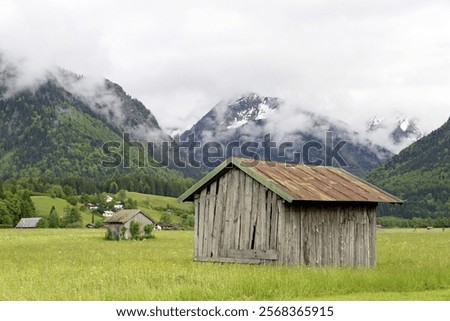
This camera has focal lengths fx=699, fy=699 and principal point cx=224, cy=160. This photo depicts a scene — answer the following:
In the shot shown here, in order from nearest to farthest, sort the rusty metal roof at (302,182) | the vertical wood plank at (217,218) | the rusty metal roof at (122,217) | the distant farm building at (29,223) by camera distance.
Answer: the rusty metal roof at (302,182), the vertical wood plank at (217,218), the rusty metal roof at (122,217), the distant farm building at (29,223)

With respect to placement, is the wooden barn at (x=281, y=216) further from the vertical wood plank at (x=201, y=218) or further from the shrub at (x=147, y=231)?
the shrub at (x=147, y=231)

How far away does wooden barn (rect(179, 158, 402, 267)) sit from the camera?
97.5ft

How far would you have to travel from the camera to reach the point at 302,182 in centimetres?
3162

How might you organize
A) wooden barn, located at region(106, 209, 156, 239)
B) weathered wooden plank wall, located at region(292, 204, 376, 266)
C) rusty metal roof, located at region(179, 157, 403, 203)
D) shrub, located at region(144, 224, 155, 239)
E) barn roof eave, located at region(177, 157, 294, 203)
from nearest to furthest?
barn roof eave, located at region(177, 157, 294, 203)
rusty metal roof, located at region(179, 157, 403, 203)
weathered wooden plank wall, located at region(292, 204, 376, 266)
wooden barn, located at region(106, 209, 156, 239)
shrub, located at region(144, 224, 155, 239)

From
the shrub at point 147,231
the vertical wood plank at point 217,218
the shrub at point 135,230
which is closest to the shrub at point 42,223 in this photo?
the shrub at point 147,231

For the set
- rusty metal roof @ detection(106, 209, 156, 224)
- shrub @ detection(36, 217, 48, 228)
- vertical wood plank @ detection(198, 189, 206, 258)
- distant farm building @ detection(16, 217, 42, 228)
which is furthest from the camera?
distant farm building @ detection(16, 217, 42, 228)

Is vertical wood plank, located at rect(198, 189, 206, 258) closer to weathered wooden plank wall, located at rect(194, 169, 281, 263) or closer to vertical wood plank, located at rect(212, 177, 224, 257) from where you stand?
weathered wooden plank wall, located at rect(194, 169, 281, 263)

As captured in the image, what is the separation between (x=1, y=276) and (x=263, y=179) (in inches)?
445

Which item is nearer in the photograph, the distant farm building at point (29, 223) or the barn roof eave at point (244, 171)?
the barn roof eave at point (244, 171)

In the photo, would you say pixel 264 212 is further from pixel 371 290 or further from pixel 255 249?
pixel 371 290

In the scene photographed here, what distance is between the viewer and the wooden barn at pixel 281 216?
2970 cm

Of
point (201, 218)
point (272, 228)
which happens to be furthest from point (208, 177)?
point (272, 228)

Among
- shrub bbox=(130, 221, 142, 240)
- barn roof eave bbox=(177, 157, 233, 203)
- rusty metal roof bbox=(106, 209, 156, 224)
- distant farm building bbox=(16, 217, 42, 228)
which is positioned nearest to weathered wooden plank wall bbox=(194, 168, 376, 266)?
barn roof eave bbox=(177, 157, 233, 203)
